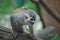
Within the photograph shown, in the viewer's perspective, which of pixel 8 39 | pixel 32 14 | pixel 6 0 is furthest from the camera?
pixel 32 14

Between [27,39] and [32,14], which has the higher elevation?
[32,14]

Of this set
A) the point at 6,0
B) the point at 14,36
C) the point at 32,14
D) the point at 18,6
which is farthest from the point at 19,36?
the point at 6,0

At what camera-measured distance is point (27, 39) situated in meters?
0.95

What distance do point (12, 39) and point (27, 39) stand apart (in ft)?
0.30

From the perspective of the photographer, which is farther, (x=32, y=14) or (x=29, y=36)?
(x=32, y=14)

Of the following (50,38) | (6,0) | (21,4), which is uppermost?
(21,4)

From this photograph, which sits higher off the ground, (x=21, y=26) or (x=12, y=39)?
(x=21, y=26)

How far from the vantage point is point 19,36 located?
94 cm

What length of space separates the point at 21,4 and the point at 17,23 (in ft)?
0.98

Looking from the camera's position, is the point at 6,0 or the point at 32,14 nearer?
the point at 6,0

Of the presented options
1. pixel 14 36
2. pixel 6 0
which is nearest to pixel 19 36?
pixel 14 36

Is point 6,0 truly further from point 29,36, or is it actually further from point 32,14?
point 32,14

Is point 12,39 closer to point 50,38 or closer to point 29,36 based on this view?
point 29,36

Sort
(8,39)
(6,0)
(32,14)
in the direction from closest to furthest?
1. (6,0)
2. (8,39)
3. (32,14)
